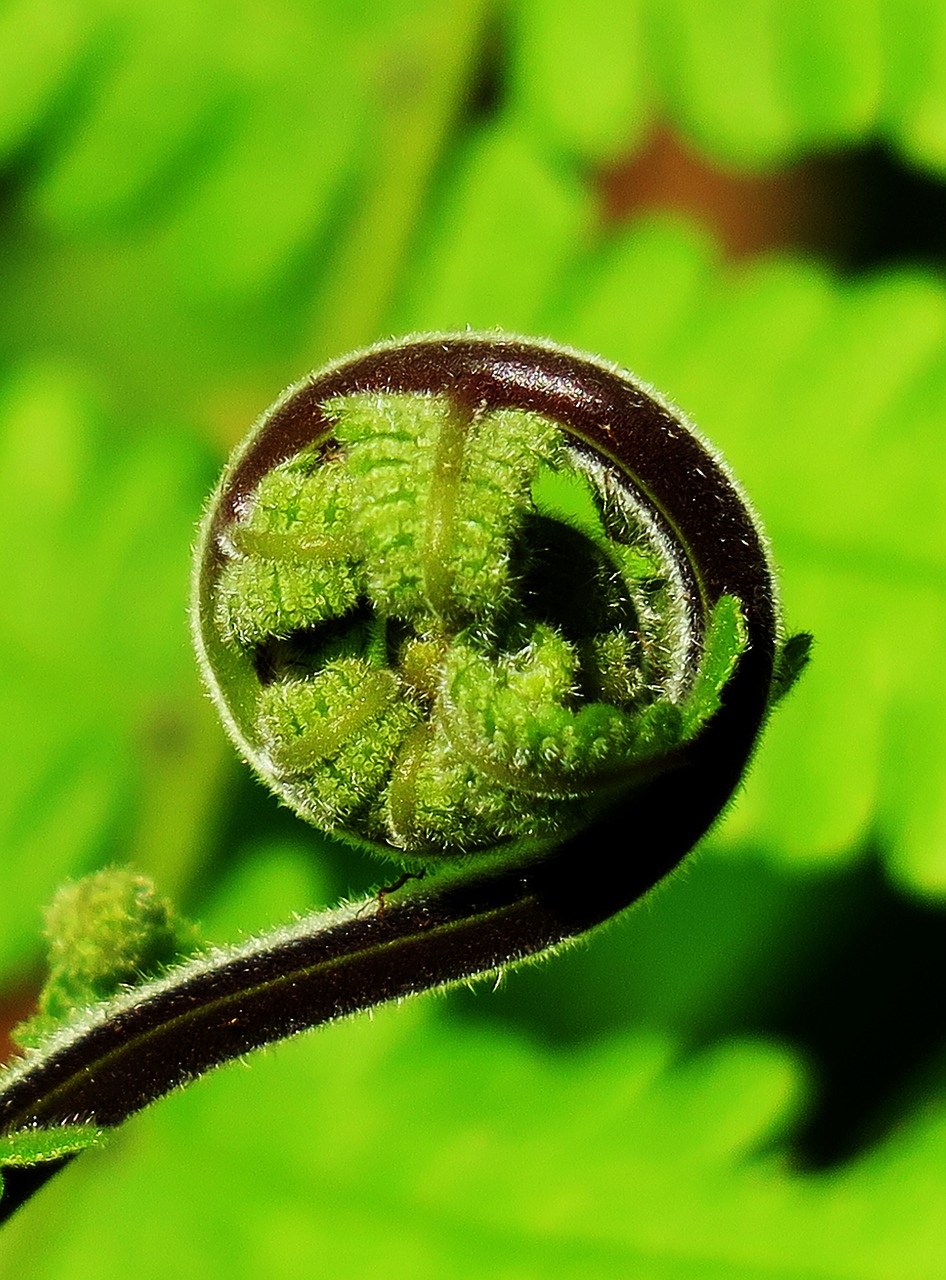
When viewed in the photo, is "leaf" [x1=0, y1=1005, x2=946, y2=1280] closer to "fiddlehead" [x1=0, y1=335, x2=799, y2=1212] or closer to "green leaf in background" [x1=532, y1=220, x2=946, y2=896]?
"green leaf in background" [x1=532, y1=220, x2=946, y2=896]

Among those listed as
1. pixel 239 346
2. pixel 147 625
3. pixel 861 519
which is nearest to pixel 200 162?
pixel 239 346

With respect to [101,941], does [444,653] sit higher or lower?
higher

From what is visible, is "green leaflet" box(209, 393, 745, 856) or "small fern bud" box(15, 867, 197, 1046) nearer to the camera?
"green leaflet" box(209, 393, 745, 856)

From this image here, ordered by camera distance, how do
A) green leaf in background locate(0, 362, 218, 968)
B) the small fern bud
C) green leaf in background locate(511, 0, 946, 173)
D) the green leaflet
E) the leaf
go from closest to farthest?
1. the green leaflet
2. the small fern bud
3. the leaf
4. green leaf in background locate(511, 0, 946, 173)
5. green leaf in background locate(0, 362, 218, 968)

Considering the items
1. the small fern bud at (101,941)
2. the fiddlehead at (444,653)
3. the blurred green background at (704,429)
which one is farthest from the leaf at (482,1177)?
the fiddlehead at (444,653)

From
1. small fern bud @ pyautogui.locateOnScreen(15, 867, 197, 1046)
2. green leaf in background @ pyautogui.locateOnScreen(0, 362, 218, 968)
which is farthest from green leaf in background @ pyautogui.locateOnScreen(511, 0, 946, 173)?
small fern bud @ pyautogui.locateOnScreen(15, 867, 197, 1046)

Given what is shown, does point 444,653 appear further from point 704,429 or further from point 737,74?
point 737,74

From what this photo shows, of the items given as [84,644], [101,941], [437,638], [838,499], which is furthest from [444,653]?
[84,644]
